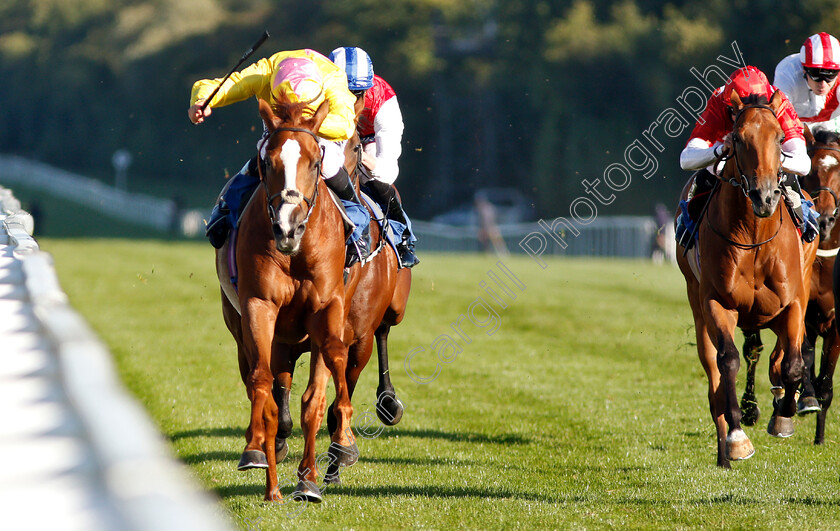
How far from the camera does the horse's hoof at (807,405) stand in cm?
654

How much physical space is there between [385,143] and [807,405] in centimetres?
313

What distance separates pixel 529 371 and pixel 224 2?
4819 cm

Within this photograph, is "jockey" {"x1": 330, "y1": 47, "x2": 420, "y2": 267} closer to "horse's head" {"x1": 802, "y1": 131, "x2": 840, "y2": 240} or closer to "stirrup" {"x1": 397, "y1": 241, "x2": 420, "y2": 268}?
"stirrup" {"x1": 397, "y1": 241, "x2": 420, "y2": 268}

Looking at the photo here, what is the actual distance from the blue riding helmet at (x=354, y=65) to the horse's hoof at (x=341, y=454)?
6.90 feet

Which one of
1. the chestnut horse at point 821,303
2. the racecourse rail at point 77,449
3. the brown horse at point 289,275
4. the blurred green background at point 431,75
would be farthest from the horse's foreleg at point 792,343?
the blurred green background at point 431,75

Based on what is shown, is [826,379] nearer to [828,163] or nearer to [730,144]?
[828,163]

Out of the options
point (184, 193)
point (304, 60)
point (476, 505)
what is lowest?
point (184, 193)

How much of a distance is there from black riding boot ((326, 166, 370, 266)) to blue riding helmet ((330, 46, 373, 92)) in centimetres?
78

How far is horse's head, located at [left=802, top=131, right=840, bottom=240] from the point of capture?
668 centimetres

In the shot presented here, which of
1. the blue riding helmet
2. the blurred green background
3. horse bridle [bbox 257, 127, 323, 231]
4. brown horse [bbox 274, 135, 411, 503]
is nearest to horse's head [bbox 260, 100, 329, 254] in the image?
horse bridle [bbox 257, 127, 323, 231]

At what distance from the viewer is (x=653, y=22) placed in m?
31.8

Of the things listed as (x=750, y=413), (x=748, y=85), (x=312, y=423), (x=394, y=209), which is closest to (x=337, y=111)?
(x=394, y=209)

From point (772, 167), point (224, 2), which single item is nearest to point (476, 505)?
point (772, 167)

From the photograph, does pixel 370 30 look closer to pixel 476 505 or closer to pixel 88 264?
pixel 88 264
